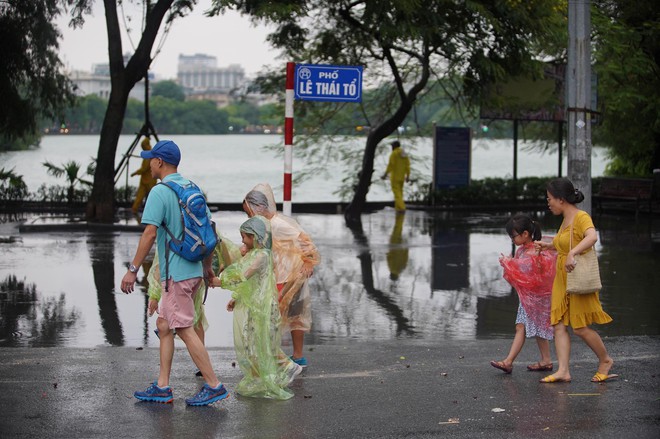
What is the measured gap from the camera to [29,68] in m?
26.0

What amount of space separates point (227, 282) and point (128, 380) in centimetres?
114

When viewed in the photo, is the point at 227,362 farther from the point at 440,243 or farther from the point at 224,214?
the point at 224,214

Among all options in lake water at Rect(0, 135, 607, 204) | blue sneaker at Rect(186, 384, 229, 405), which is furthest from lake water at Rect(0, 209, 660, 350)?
lake water at Rect(0, 135, 607, 204)

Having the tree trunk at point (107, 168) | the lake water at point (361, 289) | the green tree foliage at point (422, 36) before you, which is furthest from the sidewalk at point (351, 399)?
the tree trunk at point (107, 168)

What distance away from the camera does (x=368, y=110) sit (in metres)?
30.4

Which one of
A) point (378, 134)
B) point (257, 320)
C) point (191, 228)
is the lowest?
point (257, 320)

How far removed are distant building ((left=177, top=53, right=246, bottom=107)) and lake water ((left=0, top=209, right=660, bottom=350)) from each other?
49679mm

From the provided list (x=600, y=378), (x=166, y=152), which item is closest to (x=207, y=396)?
(x=166, y=152)

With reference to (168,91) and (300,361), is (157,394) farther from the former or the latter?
(168,91)

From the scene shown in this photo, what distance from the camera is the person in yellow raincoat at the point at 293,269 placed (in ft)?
29.1

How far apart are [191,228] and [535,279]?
2843mm

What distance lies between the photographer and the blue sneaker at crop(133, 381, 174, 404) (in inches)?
304

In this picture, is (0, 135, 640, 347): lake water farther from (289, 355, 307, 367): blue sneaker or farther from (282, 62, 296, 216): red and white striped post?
(289, 355, 307, 367): blue sneaker

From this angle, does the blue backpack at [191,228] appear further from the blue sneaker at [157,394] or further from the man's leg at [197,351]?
the blue sneaker at [157,394]
